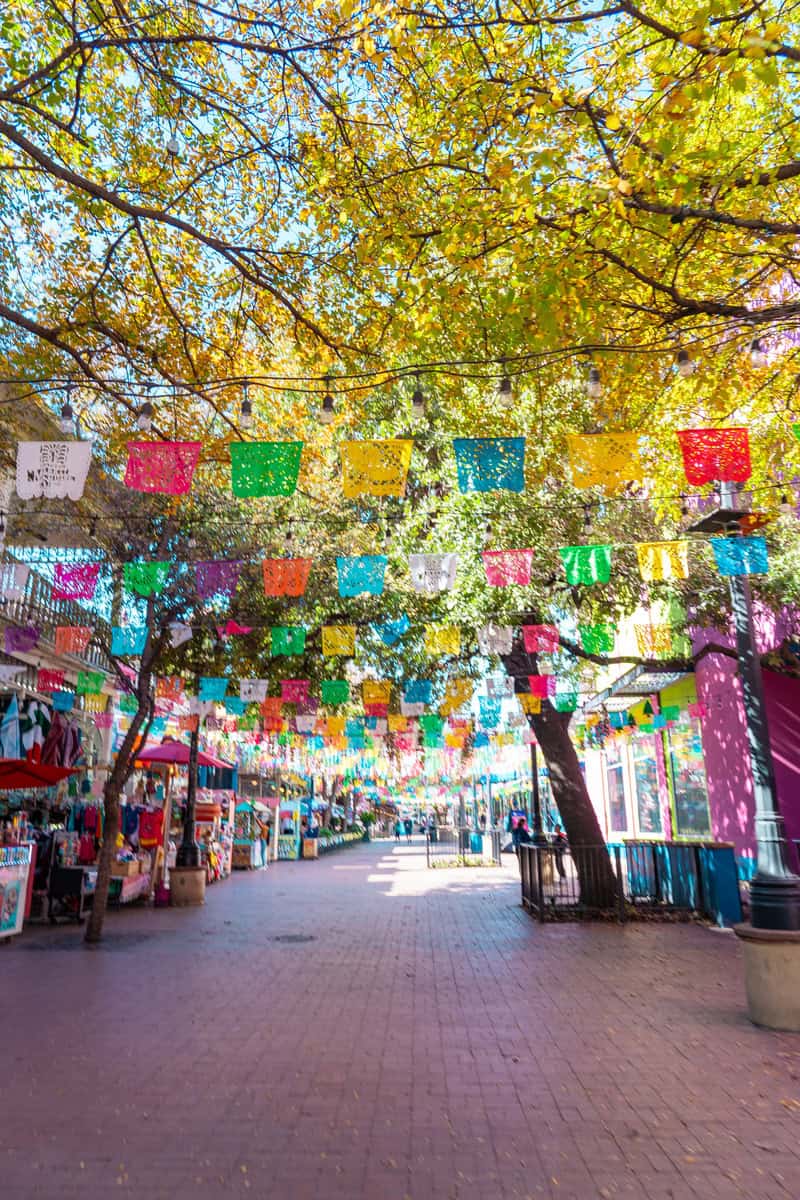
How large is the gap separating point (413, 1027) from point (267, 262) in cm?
713

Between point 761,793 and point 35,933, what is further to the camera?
point 35,933

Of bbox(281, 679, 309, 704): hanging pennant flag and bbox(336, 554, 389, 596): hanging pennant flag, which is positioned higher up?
bbox(336, 554, 389, 596): hanging pennant flag

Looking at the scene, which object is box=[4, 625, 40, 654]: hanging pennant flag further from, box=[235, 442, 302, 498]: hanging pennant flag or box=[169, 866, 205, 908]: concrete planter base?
box=[235, 442, 302, 498]: hanging pennant flag

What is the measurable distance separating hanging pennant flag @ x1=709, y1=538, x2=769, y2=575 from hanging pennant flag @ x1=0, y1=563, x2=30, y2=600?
10.2m

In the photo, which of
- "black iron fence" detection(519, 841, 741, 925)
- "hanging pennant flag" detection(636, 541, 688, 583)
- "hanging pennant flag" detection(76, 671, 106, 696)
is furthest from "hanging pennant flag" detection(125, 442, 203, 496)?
"hanging pennant flag" detection(76, 671, 106, 696)

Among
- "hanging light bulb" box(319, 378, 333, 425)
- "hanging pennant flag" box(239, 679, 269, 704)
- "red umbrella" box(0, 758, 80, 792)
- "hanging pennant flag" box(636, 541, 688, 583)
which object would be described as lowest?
"red umbrella" box(0, 758, 80, 792)

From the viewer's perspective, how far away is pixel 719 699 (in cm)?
1617

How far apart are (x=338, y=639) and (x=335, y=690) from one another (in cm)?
248

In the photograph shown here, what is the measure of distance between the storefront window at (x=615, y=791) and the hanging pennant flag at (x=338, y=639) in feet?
44.2

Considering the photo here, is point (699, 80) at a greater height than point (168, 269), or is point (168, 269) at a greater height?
point (168, 269)

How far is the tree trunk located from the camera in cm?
1417

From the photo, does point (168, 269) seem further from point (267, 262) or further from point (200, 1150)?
point (200, 1150)

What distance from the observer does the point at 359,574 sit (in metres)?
12.1

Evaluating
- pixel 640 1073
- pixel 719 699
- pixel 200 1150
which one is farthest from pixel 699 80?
pixel 719 699
